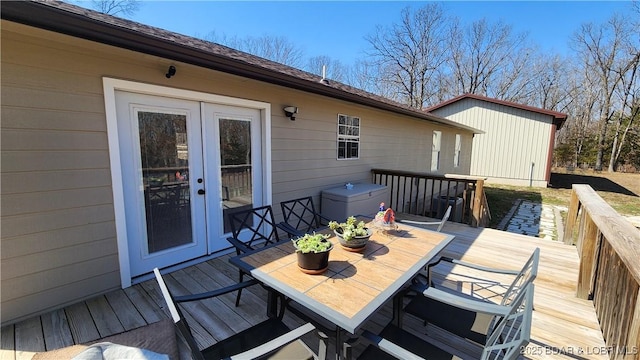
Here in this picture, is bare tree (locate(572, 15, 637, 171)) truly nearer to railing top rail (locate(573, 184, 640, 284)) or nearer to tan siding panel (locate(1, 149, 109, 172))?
railing top rail (locate(573, 184, 640, 284))

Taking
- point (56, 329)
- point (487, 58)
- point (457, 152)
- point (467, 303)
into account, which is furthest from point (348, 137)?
point (487, 58)

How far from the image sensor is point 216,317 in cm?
233

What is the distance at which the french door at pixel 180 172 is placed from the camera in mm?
2760

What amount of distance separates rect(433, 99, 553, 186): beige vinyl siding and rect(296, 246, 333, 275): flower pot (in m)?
14.5

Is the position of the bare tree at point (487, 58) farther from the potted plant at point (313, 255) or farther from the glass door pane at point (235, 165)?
the potted plant at point (313, 255)

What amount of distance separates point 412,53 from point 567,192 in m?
11.7

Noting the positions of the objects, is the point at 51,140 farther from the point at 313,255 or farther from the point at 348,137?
the point at 348,137

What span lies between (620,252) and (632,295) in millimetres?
300

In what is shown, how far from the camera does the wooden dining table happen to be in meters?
1.44

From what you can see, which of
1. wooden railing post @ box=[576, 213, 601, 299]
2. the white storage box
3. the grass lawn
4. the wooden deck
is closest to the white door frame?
the wooden deck

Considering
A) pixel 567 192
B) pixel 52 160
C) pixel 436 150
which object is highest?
pixel 436 150

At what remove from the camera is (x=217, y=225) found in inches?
140

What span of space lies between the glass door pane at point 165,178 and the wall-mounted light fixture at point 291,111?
4.80ft

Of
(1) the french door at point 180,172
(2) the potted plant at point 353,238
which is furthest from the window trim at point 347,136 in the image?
(2) the potted plant at point 353,238
